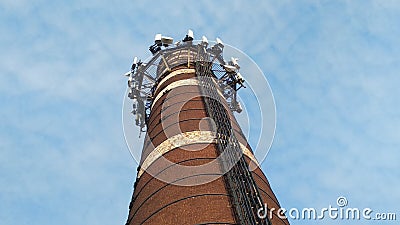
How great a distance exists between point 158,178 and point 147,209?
1.19 m

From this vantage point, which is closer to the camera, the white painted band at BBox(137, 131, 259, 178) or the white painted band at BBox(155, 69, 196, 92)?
the white painted band at BBox(137, 131, 259, 178)

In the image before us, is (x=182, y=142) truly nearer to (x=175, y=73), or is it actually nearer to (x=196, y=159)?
(x=196, y=159)

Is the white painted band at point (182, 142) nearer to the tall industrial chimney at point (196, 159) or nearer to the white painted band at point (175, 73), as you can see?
the tall industrial chimney at point (196, 159)

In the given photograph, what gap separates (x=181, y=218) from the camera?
1137cm

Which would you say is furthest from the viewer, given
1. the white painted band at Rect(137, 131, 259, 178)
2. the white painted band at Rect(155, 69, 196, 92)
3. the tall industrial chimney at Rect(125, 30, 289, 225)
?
the white painted band at Rect(155, 69, 196, 92)

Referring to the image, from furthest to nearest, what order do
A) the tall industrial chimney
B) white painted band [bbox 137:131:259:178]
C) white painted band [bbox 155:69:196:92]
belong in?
white painted band [bbox 155:69:196:92] → white painted band [bbox 137:131:259:178] → the tall industrial chimney

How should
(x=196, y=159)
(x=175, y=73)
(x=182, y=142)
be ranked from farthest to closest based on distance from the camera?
(x=175, y=73), (x=182, y=142), (x=196, y=159)

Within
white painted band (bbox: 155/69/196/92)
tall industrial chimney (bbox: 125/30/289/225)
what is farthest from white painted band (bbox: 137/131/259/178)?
white painted band (bbox: 155/69/196/92)

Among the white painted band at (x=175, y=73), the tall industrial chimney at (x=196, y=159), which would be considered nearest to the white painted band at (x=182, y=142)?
the tall industrial chimney at (x=196, y=159)

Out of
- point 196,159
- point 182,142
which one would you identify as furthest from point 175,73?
point 196,159

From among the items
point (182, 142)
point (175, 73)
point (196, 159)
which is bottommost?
point (196, 159)

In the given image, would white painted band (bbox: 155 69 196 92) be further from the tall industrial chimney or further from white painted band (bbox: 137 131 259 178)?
white painted band (bbox: 137 131 259 178)

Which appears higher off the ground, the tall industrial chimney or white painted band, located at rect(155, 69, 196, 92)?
white painted band, located at rect(155, 69, 196, 92)

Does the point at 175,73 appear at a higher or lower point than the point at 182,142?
higher
